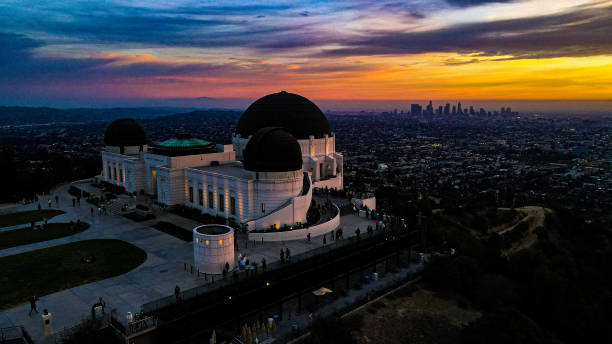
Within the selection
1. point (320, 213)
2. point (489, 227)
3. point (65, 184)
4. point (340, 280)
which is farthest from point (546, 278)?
point (65, 184)

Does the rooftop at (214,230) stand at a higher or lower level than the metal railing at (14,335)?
higher

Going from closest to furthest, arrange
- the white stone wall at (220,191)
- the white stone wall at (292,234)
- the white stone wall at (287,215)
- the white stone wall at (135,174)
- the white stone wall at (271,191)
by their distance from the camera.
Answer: the white stone wall at (292,234) → the white stone wall at (287,215) → the white stone wall at (271,191) → the white stone wall at (220,191) → the white stone wall at (135,174)

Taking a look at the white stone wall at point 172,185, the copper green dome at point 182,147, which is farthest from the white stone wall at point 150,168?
the white stone wall at point 172,185

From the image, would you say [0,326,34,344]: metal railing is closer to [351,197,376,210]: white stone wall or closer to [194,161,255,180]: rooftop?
[194,161,255,180]: rooftop

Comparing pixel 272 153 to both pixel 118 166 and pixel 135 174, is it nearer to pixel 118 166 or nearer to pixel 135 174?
pixel 135 174

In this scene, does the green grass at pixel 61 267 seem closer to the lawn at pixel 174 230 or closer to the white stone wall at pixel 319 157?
the lawn at pixel 174 230

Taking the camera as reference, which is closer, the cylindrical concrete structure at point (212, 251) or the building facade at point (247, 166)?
the cylindrical concrete structure at point (212, 251)

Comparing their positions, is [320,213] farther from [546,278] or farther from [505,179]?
[505,179]

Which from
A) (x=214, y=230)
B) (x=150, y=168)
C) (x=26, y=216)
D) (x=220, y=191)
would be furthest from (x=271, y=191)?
(x=26, y=216)
